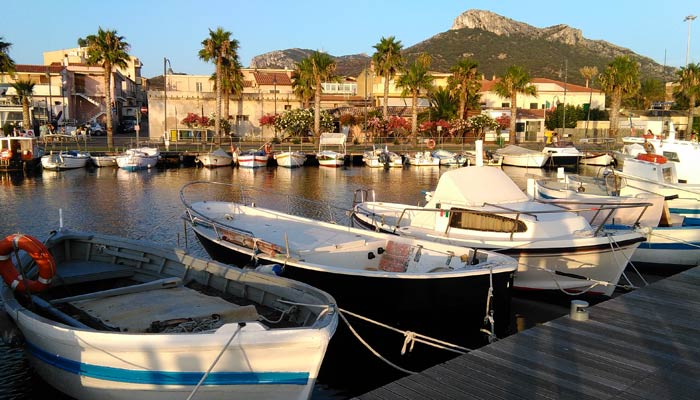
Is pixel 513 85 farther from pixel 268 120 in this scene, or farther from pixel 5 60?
pixel 5 60

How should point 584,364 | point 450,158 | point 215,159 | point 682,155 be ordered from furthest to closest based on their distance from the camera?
1. point 450,158
2. point 215,159
3. point 682,155
4. point 584,364

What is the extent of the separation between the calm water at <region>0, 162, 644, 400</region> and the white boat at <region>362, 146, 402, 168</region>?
102cm

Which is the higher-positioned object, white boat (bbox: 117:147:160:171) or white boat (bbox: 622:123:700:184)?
white boat (bbox: 622:123:700:184)

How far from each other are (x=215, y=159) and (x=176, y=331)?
4913 centimetres

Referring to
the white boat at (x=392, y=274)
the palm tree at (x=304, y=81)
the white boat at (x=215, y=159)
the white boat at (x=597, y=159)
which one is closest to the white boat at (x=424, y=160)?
the white boat at (x=597, y=159)

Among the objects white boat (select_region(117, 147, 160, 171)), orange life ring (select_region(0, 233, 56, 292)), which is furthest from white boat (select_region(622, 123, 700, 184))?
white boat (select_region(117, 147, 160, 171))

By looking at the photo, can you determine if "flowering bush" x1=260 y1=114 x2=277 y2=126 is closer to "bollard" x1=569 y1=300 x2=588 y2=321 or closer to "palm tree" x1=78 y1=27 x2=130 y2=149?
"palm tree" x1=78 y1=27 x2=130 y2=149

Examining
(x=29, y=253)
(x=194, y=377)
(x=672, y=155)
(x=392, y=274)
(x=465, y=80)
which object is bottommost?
(x=194, y=377)

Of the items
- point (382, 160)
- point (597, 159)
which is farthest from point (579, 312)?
point (597, 159)

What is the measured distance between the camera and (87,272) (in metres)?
12.9

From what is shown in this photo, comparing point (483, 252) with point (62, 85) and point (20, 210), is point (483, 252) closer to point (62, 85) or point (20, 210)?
point (20, 210)

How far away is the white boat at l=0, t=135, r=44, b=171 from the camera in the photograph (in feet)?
153

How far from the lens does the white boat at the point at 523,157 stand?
5859 centimetres

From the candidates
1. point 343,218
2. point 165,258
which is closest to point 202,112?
point 343,218
